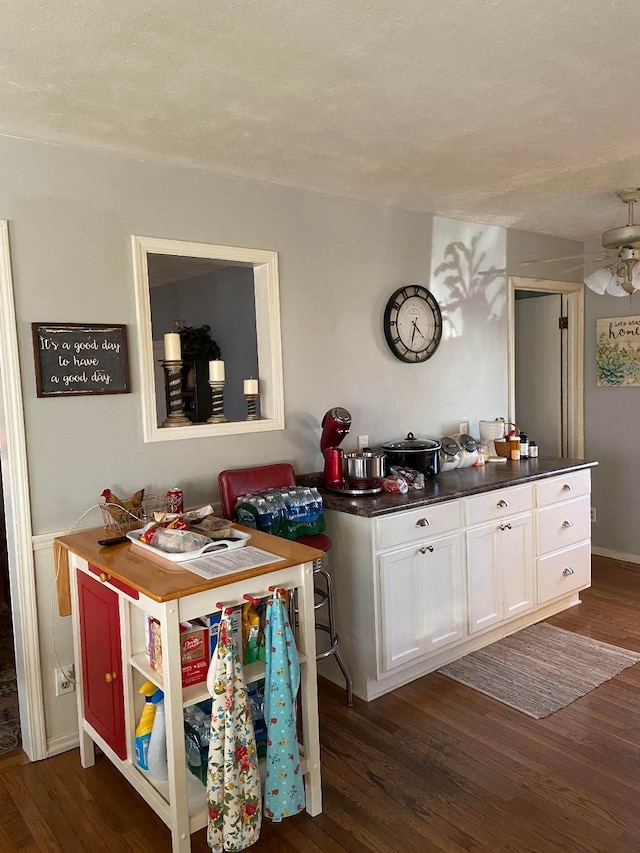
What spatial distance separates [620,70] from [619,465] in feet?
11.3

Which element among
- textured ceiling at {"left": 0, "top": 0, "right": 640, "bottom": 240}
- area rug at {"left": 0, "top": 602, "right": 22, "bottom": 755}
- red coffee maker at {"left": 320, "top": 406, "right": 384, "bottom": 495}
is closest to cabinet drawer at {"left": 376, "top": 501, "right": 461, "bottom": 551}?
red coffee maker at {"left": 320, "top": 406, "right": 384, "bottom": 495}

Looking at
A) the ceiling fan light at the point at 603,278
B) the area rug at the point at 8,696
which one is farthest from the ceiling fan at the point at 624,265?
the area rug at the point at 8,696

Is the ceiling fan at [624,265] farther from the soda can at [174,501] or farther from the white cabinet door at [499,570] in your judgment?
the soda can at [174,501]

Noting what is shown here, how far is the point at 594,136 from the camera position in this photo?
2709 millimetres

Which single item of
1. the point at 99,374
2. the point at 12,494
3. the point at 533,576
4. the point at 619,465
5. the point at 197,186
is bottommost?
the point at 533,576

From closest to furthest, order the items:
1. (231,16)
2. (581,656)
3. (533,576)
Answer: (231,16) → (581,656) → (533,576)

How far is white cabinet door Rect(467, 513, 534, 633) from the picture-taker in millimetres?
3346

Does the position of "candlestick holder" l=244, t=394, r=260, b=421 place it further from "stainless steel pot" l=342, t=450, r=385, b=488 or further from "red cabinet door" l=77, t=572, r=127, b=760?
"red cabinet door" l=77, t=572, r=127, b=760

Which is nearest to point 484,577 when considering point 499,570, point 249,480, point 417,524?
point 499,570

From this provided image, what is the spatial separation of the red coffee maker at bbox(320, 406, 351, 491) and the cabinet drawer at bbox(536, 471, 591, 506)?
1.18m

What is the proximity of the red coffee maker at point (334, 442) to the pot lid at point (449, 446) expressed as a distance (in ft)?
2.58

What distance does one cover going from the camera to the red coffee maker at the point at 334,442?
3.22m

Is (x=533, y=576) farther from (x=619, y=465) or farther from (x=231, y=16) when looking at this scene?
(x=231, y=16)

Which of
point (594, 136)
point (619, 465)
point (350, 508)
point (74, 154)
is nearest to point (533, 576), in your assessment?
point (350, 508)
